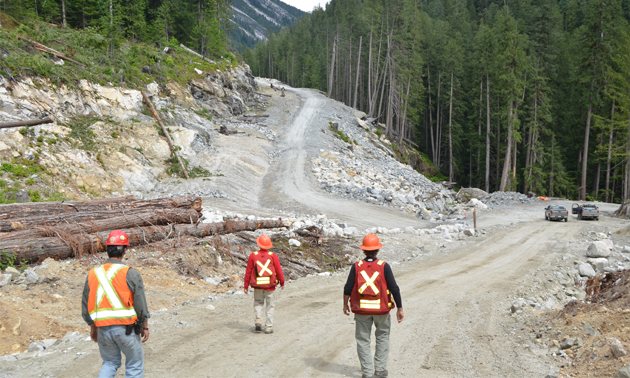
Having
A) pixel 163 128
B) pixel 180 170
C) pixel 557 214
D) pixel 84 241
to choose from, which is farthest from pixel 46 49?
pixel 557 214

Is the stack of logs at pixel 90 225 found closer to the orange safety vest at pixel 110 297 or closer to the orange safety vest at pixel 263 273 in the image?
the orange safety vest at pixel 263 273

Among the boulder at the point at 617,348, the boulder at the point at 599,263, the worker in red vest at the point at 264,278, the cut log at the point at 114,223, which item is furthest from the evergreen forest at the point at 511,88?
the worker in red vest at the point at 264,278

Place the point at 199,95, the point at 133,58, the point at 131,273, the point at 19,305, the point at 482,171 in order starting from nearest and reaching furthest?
the point at 131,273, the point at 19,305, the point at 133,58, the point at 199,95, the point at 482,171

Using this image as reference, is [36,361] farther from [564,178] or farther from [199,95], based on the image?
[564,178]

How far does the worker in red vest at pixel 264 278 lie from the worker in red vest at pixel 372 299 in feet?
6.42

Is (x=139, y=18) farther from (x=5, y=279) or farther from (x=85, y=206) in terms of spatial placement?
(x=5, y=279)

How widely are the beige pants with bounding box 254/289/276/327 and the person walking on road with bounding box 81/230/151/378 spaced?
2.75 meters

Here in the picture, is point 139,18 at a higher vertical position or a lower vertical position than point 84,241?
higher

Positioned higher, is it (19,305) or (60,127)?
(60,127)

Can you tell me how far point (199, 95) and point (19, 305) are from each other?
3356 centimetres

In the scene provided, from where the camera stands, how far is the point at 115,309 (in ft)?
12.4

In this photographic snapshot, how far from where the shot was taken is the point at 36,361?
5.17 metres

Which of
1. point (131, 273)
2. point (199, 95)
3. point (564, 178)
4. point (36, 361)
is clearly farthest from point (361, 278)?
point (564, 178)

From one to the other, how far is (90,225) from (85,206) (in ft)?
5.52
